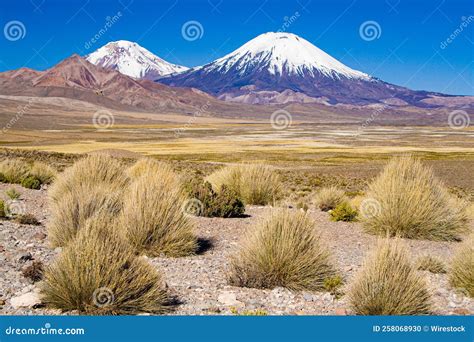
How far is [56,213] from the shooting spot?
9.71 metres

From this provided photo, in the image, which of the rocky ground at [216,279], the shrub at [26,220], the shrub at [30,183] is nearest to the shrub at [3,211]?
the shrub at [26,220]

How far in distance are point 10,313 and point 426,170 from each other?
942 cm

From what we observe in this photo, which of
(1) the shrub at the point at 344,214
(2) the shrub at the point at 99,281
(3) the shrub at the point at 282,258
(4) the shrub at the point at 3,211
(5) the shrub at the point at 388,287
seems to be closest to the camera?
(2) the shrub at the point at 99,281

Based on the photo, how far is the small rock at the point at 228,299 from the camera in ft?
22.6

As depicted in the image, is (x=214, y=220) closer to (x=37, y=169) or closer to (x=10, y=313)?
(x=10, y=313)

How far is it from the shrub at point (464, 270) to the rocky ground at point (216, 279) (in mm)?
155

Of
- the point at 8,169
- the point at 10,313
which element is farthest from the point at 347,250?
the point at 8,169

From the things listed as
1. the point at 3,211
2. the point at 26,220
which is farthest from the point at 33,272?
the point at 3,211

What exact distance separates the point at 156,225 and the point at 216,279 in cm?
184

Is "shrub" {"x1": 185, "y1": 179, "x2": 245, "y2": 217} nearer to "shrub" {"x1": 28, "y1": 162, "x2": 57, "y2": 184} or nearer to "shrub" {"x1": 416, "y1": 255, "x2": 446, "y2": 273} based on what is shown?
"shrub" {"x1": 416, "y1": 255, "x2": 446, "y2": 273}

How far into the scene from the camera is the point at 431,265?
29.8 feet

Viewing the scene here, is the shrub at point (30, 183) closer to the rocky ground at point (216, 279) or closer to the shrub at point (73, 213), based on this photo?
the rocky ground at point (216, 279)

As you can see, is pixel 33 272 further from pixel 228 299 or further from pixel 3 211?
pixel 3 211

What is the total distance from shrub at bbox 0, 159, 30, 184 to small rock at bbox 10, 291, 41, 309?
Result: 12410mm
